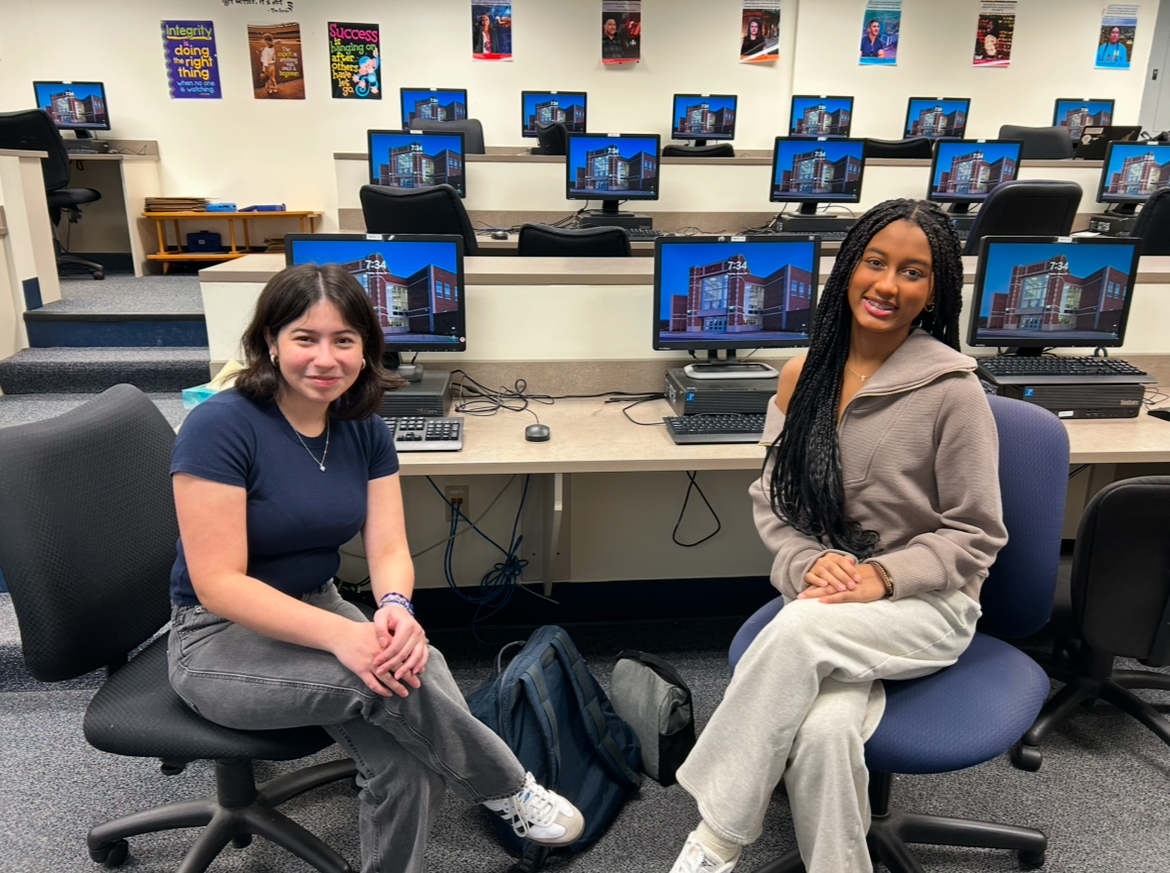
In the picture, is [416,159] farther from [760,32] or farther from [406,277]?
[760,32]

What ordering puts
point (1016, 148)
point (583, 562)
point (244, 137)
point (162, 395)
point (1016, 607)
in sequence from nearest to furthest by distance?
point (1016, 607) → point (583, 562) → point (162, 395) → point (1016, 148) → point (244, 137)

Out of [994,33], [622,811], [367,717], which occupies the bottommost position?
[622,811]

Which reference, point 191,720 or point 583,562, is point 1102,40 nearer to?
point 583,562

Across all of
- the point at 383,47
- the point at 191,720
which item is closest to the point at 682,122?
the point at 383,47

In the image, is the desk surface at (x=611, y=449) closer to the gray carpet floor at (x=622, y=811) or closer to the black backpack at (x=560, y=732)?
the black backpack at (x=560, y=732)

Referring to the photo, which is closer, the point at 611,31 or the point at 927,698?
the point at 927,698

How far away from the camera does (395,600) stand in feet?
4.50

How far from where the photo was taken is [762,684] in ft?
4.06

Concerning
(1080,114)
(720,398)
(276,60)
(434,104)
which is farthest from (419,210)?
(1080,114)

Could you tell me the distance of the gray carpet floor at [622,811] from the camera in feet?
5.08

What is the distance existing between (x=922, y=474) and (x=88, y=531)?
1347mm

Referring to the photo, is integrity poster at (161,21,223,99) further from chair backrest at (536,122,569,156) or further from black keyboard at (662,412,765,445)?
black keyboard at (662,412,765,445)

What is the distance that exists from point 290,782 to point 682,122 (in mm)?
5971

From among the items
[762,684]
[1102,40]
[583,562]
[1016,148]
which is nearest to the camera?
[762,684]
